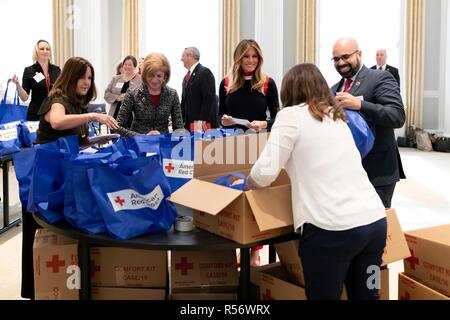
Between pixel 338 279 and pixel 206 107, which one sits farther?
pixel 206 107

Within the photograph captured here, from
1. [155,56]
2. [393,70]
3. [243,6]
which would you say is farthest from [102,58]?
[155,56]

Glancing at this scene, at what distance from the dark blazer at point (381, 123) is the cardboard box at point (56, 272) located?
1.35 metres

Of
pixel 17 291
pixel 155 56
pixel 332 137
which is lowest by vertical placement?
pixel 17 291

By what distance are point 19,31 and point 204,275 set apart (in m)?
7.56

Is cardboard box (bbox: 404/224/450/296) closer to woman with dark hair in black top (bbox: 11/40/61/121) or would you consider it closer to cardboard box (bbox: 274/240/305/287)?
cardboard box (bbox: 274/240/305/287)

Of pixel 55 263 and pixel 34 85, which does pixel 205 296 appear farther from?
pixel 34 85

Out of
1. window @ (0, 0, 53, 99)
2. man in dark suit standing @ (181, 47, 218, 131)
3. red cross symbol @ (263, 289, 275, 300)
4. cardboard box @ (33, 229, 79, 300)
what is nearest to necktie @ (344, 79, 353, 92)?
red cross symbol @ (263, 289, 275, 300)

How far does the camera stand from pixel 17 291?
3018 millimetres

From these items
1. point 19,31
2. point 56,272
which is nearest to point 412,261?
point 56,272

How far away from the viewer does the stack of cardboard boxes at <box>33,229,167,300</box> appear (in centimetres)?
217

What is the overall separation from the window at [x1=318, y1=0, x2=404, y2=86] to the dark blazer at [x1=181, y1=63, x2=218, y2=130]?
4.68m

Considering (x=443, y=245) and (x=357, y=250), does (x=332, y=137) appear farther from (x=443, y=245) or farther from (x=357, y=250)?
(x=443, y=245)

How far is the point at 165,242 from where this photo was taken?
1820mm
